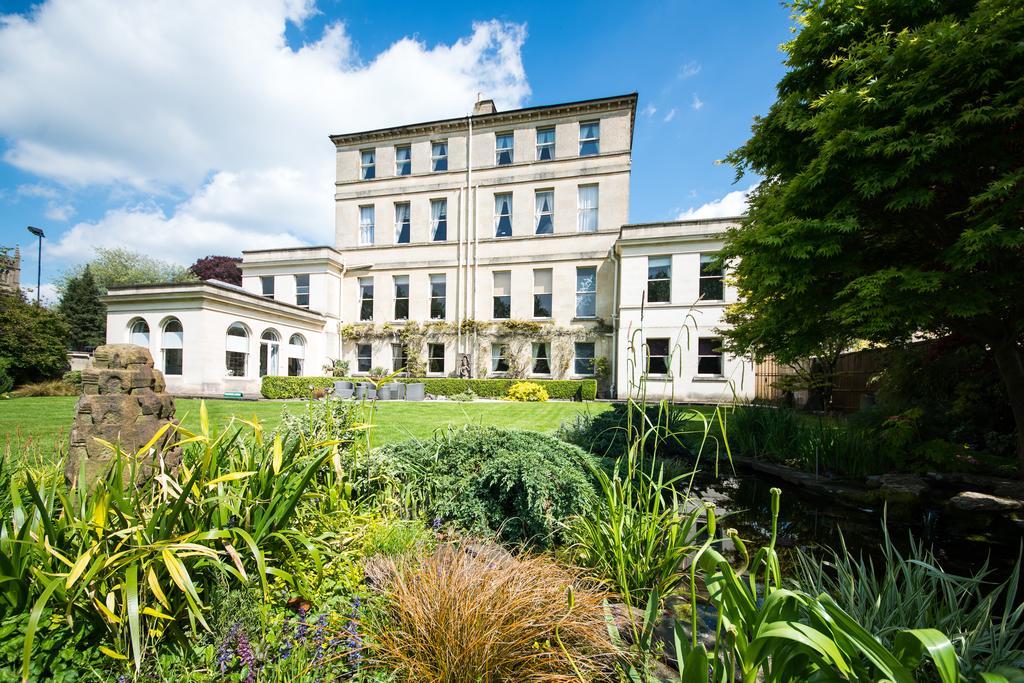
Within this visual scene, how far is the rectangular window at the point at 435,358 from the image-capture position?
67.4 feet

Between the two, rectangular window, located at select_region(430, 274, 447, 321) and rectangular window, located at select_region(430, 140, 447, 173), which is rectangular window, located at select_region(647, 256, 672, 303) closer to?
rectangular window, located at select_region(430, 274, 447, 321)

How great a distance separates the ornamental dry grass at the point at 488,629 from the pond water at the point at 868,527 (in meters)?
1.51

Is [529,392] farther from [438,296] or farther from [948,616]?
[948,616]

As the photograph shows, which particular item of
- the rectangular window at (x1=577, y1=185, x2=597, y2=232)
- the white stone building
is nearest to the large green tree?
the white stone building

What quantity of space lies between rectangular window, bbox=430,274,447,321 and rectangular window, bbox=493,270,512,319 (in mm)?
2685

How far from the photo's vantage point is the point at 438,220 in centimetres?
2142

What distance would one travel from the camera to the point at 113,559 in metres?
1.57

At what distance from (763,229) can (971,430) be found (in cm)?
484

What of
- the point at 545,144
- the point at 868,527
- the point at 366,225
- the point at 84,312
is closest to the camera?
the point at 868,527

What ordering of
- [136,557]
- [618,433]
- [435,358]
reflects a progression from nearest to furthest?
[136,557] < [618,433] < [435,358]

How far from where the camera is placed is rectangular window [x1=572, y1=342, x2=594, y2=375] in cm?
1897

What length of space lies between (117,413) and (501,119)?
69.2ft

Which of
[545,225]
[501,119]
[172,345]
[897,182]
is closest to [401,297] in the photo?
[545,225]

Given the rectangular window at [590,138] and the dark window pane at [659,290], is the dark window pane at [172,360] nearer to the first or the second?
the dark window pane at [659,290]
